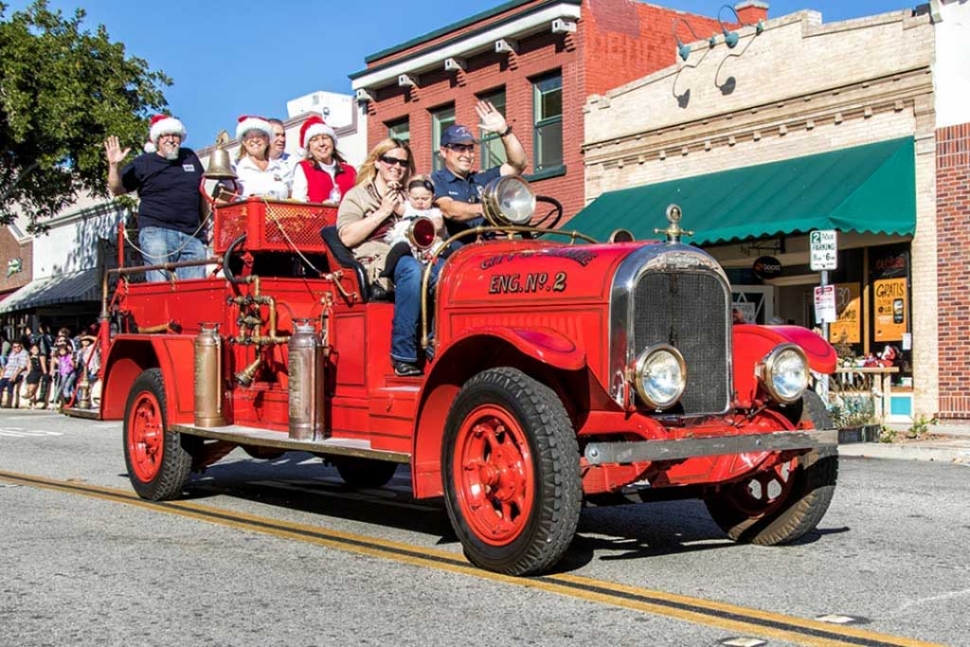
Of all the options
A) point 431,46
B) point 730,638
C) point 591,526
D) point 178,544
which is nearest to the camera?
point 730,638

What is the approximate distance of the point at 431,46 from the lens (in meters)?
26.6

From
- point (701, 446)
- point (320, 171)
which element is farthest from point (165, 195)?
point (701, 446)

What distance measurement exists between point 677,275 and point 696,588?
5.34 ft

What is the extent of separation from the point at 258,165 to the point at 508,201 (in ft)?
11.5

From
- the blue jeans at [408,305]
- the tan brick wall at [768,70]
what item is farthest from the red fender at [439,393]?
the tan brick wall at [768,70]

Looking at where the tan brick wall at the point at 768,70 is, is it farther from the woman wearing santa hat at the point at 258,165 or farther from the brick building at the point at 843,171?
the woman wearing santa hat at the point at 258,165

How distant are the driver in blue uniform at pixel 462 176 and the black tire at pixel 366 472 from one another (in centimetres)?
239

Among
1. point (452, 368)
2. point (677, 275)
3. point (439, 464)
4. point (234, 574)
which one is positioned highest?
point (677, 275)

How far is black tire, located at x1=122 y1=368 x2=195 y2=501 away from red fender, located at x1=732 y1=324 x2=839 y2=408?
13.8 feet

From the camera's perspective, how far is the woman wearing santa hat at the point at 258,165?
392 inches

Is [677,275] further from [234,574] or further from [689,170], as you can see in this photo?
[689,170]

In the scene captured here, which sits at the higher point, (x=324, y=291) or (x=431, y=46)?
(x=431, y=46)

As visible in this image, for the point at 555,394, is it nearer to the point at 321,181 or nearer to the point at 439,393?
the point at 439,393

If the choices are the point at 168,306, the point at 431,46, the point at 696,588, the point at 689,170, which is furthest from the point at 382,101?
the point at 696,588
